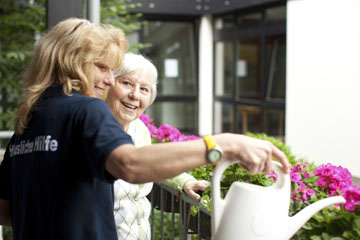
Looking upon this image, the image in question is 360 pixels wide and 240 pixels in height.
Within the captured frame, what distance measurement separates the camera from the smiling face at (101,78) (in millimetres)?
1267

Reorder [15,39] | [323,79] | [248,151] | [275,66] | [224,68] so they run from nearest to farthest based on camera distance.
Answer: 1. [248,151]
2. [15,39]
3. [323,79]
4. [275,66]
5. [224,68]

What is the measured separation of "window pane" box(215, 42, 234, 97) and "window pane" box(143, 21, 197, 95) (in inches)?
17.8

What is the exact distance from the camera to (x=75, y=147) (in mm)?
1150

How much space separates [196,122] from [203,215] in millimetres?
8068

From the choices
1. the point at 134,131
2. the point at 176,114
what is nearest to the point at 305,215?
the point at 134,131

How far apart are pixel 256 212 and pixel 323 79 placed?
579 cm

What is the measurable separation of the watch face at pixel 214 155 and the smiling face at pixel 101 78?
1.28 feet

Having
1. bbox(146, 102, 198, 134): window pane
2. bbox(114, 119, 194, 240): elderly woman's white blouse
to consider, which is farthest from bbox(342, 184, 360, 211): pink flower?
bbox(146, 102, 198, 134): window pane

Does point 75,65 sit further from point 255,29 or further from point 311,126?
point 255,29

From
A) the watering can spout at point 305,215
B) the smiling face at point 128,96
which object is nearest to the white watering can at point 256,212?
the watering can spout at point 305,215

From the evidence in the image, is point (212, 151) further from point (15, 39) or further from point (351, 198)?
point (15, 39)

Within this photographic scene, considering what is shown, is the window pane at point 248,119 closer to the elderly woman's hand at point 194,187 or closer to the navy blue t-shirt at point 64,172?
the elderly woman's hand at point 194,187

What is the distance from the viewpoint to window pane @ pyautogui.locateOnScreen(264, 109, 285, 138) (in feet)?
25.5

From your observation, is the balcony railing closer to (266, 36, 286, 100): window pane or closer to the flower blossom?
the flower blossom
